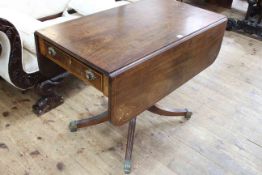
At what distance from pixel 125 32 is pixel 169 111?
642 millimetres

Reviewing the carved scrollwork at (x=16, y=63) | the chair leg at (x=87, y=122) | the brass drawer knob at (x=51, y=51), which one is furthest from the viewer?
the chair leg at (x=87, y=122)

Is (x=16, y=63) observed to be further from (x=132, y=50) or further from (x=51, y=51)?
(x=132, y=50)

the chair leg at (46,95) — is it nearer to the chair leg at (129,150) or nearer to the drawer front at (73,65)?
the drawer front at (73,65)

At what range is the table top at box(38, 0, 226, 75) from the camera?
43.0 inches

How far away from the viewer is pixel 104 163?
56.7 inches

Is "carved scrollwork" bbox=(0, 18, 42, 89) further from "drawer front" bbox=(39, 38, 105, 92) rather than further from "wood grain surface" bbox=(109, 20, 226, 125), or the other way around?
"wood grain surface" bbox=(109, 20, 226, 125)

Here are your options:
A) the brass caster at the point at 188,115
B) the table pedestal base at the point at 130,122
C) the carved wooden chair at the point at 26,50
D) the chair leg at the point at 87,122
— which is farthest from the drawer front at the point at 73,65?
the brass caster at the point at 188,115

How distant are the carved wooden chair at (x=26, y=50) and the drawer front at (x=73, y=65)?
0.53 ft

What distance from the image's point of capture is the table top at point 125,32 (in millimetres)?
1092

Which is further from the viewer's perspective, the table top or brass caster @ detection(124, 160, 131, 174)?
brass caster @ detection(124, 160, 131, 174)

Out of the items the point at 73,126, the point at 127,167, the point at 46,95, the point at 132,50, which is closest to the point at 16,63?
the point at 46,95

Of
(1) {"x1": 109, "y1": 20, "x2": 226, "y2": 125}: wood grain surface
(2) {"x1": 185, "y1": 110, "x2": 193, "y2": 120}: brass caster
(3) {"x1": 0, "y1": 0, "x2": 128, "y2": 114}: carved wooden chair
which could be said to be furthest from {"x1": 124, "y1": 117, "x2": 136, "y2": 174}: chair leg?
(3) {"x1": 0, "y1": 0, "x2": 128, "y2": 114}: carved wooden chair

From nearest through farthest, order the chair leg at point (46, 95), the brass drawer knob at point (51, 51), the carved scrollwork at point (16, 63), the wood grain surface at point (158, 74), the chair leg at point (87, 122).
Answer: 1. the wood grain surface at point (158, 74)
2. the brass drawer knob at point (51, 51)
3. the carved scrollwork at point (16, 63)
4. the chair leg at point (87, 122)
5. the chair leg at point (46, 95)

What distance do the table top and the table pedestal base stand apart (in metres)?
0.44
